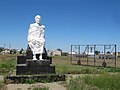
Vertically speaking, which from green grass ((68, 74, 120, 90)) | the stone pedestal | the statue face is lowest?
green grass ((68, 74, 120, 90))

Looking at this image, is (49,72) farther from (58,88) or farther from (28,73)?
(58,88)

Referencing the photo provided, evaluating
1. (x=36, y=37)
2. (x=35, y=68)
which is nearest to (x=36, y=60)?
(x=35, y=68)

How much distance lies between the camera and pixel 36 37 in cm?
1438

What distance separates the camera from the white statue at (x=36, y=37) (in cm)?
1429

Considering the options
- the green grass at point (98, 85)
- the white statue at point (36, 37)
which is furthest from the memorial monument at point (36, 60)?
the green grass at point (98, 85)

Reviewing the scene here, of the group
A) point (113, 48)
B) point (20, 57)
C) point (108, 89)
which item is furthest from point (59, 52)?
point (108, 89)

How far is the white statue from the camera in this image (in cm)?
1429

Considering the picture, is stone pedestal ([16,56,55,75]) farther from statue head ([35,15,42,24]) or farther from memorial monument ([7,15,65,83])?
statue head ([35,15,42,24])

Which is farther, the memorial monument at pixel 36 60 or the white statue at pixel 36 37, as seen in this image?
the white statue at pixel 36 37

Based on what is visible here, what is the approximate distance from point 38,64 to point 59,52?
89700mm

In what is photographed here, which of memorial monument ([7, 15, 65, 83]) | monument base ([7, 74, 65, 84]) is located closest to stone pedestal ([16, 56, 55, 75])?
memorial monument ([7, 15, 65, 83])

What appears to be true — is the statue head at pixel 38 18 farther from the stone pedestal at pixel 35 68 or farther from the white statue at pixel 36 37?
the stone pedestal at pixel 35 68

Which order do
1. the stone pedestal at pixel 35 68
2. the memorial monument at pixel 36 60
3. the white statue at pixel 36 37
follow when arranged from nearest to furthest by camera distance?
the memorial monument at pixel 36 60 → the stone pedestal at pixel 35 68 → the white statue at pixel 36 37

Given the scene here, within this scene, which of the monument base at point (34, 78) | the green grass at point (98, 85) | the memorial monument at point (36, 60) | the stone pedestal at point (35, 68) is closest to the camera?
the green grass at point (98, 85)
